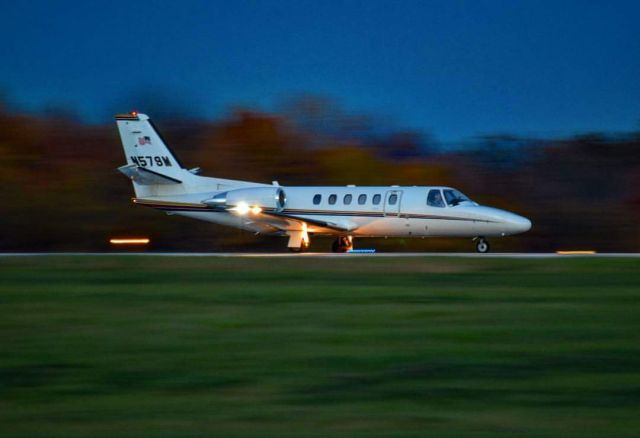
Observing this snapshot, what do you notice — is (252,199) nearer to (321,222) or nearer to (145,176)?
(321,222)

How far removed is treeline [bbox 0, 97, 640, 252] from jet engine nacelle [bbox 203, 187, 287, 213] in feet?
28.4

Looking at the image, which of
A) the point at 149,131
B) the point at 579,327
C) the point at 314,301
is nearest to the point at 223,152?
the point at 149,131

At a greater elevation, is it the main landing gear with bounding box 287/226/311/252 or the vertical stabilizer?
the vertical stabilizer

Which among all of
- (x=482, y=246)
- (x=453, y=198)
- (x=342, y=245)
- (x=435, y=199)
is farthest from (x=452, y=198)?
(x=342, y=245)

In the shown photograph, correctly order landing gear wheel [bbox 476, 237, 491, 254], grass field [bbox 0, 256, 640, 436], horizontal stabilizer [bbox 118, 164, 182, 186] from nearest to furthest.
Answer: grass field [bbox 0, 256, 640, 436] → landing gear wheel [bbox 476, 237, 491, 254] → horizontal stabilizer [bbox 118, 164, 182, 186]

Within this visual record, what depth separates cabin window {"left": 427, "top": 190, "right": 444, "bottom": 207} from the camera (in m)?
28.7

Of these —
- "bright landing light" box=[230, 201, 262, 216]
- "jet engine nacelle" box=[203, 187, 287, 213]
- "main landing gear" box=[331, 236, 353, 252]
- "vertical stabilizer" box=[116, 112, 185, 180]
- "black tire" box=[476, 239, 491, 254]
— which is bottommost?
"black tire" box=[476, 239, 491, 254]

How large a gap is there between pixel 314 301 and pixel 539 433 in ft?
26.0

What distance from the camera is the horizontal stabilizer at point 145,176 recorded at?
103ft

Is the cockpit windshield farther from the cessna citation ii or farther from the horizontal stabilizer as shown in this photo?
the horizontal stabilizer

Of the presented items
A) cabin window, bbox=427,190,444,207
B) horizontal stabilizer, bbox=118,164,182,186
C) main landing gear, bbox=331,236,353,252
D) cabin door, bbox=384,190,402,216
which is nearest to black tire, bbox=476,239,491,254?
cabin window, bbox=427,190,444,207

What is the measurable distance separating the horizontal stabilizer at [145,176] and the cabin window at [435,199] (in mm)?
8367

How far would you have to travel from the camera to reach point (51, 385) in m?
9.52

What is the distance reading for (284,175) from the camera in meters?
44.3
